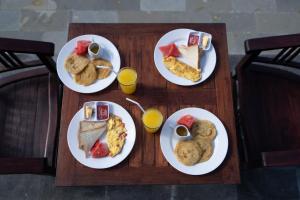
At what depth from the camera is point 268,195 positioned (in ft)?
6.72

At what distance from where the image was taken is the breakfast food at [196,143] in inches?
53.0

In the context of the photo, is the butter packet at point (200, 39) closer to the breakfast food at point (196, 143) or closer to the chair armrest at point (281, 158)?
the breakfast food at point (196, 143)

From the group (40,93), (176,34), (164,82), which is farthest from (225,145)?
(40,93)

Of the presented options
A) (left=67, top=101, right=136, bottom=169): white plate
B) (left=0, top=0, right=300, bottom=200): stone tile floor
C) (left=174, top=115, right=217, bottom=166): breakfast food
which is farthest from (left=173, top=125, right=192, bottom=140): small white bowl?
(left=0, top=0, right=300, bottom=200): stone tile floor

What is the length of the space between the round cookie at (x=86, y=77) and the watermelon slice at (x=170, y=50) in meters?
0.34

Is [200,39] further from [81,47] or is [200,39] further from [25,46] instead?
[25,46]

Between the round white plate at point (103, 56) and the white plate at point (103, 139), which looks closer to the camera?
the white plate at point (103, 139)

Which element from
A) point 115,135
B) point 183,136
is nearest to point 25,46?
point 115,135

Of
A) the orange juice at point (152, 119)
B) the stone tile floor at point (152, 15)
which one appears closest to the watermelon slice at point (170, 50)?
the orange juice at point (152, 119)

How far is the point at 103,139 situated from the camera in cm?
140

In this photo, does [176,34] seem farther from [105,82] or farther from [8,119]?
[8,119]

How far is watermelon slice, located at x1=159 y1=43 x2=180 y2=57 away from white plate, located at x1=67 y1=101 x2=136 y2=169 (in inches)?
13.7

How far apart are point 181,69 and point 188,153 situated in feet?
1.34

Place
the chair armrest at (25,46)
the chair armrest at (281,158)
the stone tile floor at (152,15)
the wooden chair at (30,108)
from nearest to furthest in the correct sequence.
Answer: the chair armrest at (281,158)
the chair armrest at (25,46)
the wooden chair at (30,108)
the stone tile floor at (152,15)
